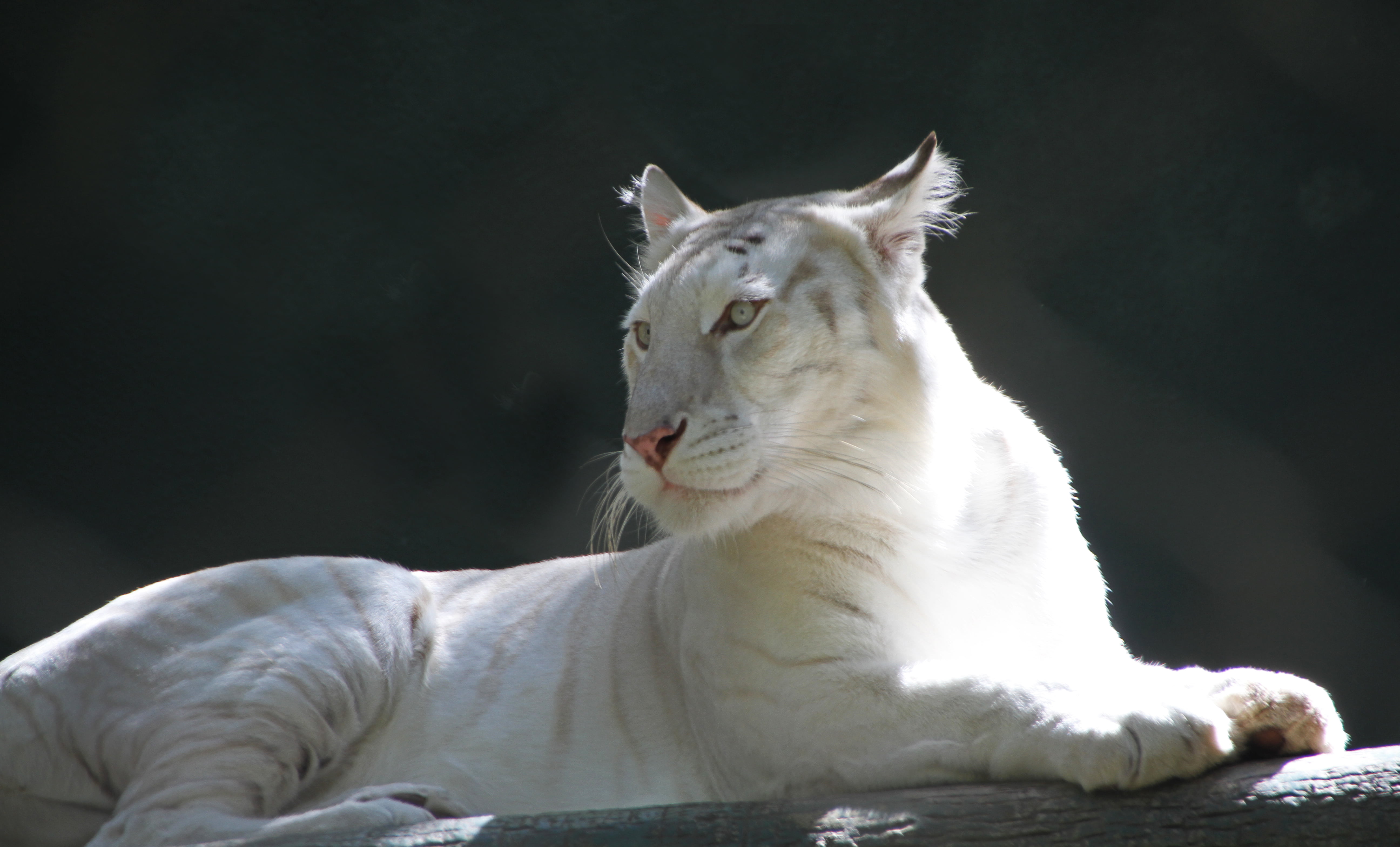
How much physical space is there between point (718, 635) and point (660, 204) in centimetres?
121

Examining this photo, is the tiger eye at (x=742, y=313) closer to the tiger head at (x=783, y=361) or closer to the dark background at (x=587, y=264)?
the tiger head at (x=783, y=361)

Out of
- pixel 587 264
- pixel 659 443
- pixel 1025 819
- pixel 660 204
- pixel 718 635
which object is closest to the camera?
pixel 1025 819

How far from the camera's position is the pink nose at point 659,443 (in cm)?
225

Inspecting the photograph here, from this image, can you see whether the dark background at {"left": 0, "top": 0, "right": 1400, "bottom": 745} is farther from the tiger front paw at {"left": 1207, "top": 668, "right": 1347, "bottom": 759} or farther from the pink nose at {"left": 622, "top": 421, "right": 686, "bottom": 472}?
the tiger front paw at {"left": 1207, "top": 668, "right": 1347, "bottom": 759}

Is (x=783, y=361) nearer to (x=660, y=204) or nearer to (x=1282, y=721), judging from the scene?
(x=660, y=204)

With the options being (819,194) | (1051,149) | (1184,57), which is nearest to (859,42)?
(1051,149)

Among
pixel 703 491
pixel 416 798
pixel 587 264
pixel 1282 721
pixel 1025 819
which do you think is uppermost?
pixel 587 264

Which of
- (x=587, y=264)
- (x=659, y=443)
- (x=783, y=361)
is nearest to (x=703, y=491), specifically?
(x=659, y=443)

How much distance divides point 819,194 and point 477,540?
7.85 ft

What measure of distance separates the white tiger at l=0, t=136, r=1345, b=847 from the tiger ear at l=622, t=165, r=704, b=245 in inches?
3.5

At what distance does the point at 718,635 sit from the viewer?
94.5 inches

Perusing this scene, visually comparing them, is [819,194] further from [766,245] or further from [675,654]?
[675,654]

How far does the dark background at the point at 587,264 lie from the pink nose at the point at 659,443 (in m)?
2.41

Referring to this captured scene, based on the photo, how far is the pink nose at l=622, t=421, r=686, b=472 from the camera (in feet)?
7.38
